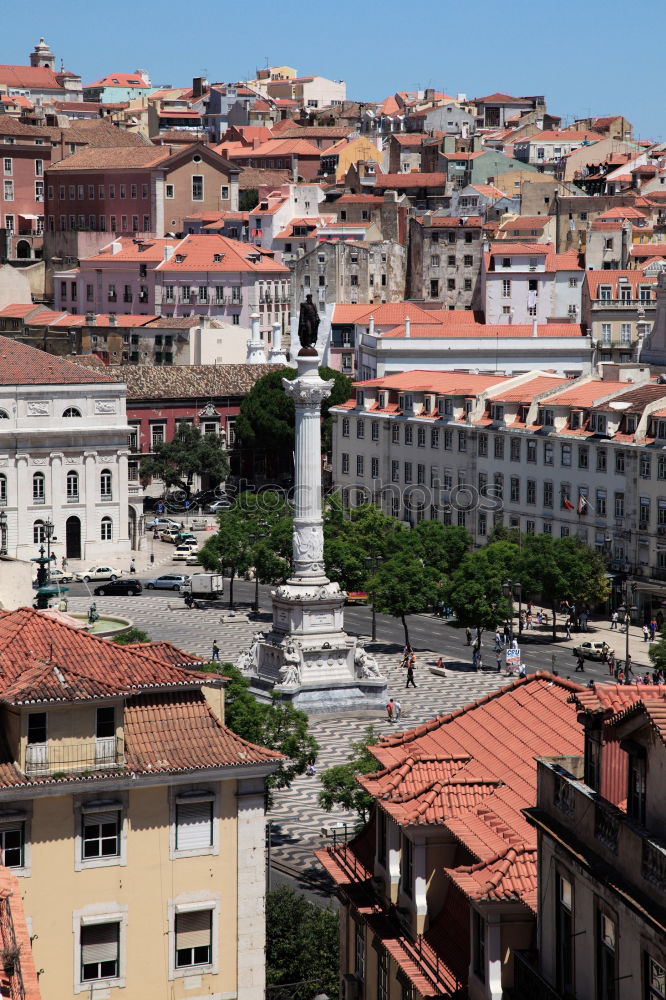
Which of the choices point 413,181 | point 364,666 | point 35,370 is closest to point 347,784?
point 364,666

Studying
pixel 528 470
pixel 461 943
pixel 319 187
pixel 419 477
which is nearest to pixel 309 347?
pixel 528 470

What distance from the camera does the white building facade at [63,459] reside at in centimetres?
11338

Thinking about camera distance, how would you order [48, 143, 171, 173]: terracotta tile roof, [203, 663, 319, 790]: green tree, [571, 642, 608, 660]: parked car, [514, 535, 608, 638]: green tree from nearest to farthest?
1. [203, 663, 319, 790]: green tree
2. [571, 642, 608, 660]: parked car
3. [514, 535, 608, 638]: green tree
4. [48, 143, 171, 173]: terracotta tile roof

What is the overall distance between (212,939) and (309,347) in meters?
43.9

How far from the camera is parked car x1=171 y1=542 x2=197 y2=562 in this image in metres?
111

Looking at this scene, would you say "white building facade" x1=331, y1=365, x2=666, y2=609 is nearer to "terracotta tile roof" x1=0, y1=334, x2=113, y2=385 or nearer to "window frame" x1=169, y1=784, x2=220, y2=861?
"terracotta tile roof" x1=0, y1=334, x2=113, y2=385

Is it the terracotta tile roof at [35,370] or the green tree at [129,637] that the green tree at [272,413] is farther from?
the green tree at [129,637]

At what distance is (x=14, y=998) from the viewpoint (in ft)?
69.2

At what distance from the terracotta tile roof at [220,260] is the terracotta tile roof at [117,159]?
21064mm

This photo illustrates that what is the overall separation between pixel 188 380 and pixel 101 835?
4324 inches

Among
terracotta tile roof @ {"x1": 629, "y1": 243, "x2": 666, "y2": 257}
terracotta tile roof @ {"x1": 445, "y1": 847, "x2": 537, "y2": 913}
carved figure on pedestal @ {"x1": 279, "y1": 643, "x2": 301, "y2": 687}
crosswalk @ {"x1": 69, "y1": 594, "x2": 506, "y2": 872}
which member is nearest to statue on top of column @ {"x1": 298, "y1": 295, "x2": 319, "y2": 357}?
carved figure on pedestal @ {"x1": 279, "y1": 643, "x2": 301, "y2": 687}

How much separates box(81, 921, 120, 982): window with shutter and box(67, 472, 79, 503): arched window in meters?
84.0

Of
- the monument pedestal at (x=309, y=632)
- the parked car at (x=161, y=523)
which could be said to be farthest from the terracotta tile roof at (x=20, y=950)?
the parked car at (x=161, y=523)

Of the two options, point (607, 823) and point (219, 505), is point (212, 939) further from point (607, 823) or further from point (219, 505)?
point (219, 505)
